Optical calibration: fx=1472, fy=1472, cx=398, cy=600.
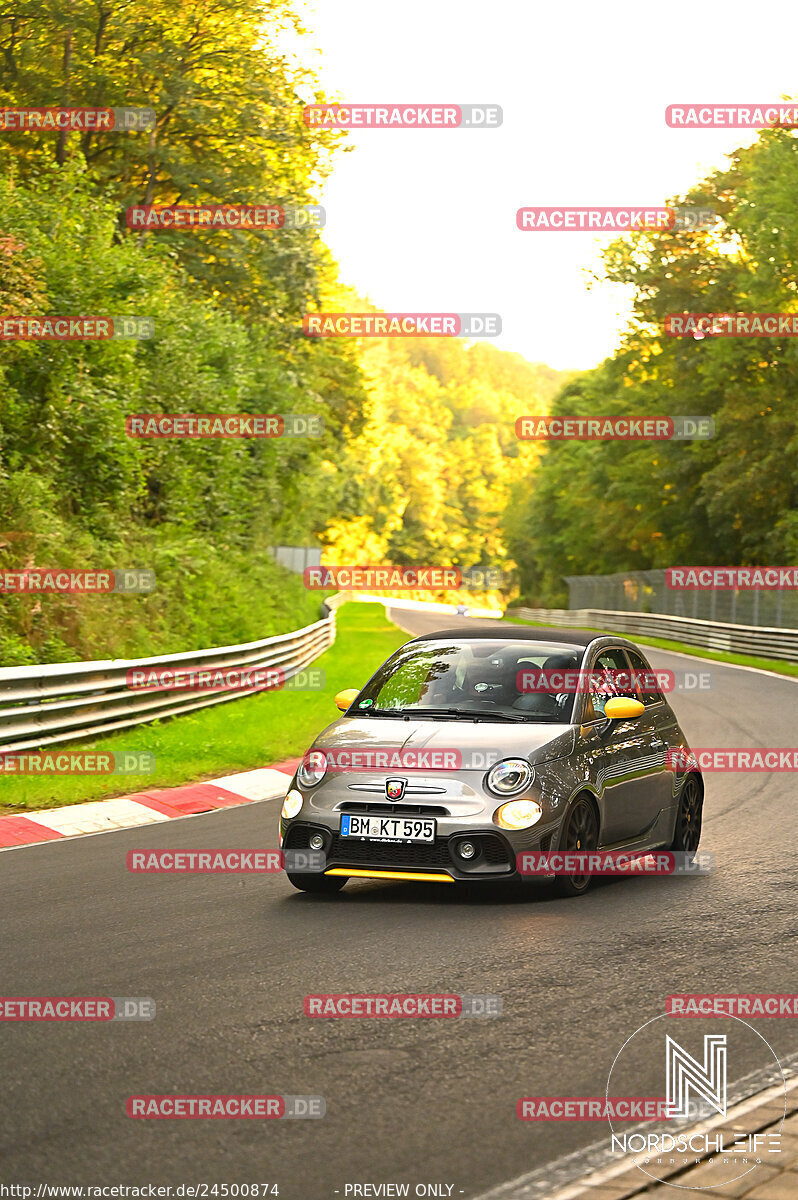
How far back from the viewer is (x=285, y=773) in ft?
50.7

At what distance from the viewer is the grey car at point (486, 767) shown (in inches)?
331

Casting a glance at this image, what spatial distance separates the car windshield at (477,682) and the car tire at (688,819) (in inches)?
56.7

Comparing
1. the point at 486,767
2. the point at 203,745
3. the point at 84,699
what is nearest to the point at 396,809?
the point at 486,767

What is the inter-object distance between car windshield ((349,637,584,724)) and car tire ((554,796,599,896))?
1.98ft

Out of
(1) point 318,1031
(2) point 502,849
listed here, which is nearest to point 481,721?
(2) point 502,849

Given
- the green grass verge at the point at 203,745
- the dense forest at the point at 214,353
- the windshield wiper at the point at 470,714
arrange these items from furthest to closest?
1. the dense forest at the point at 214,353
2. the green grass verge at the point at 203,745
3. the windshield wiper at the point at 470,714

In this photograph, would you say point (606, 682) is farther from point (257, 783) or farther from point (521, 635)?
point (257, 783)

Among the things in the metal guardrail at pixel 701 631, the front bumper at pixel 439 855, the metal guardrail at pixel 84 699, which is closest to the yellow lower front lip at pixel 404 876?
the front bumper at pixel 439 855

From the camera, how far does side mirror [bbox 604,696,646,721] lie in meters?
9.28

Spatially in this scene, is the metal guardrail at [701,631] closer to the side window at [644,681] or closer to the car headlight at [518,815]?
the side window at [644,681]

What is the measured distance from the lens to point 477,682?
959 centimetres

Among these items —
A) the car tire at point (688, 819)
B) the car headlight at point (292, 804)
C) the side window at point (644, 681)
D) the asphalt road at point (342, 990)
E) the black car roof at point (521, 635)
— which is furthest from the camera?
the side window at point (644, 681)

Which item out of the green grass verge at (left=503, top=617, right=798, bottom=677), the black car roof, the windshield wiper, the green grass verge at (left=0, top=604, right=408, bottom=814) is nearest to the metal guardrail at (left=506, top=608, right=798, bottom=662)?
the green grass verge at (left=503, top=617, right=798, bottom=677)

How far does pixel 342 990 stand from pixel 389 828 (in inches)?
79.8
